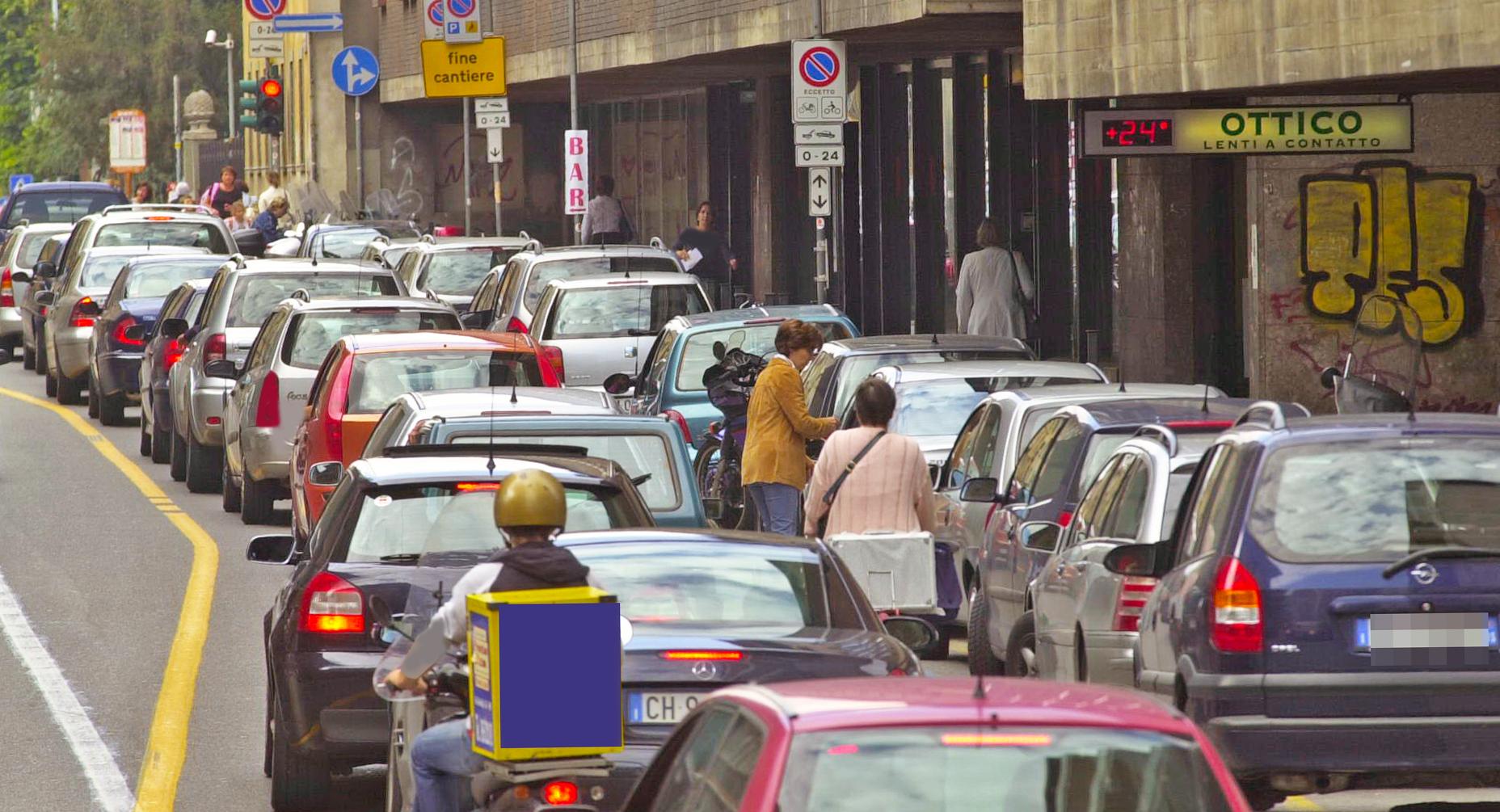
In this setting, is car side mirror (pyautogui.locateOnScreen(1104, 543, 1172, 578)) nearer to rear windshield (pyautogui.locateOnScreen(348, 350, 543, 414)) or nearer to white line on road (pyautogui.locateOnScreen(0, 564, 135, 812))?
white line on road (pyautogui.locateOnScreen(0, 564, 135, 812))

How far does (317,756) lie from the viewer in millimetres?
9602

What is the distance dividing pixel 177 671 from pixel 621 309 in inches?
415

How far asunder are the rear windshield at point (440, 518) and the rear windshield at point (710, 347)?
421 inches

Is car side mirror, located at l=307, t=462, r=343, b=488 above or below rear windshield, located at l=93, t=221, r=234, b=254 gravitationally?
below

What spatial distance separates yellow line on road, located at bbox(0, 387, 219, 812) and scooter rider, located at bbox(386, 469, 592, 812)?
10.4 feet

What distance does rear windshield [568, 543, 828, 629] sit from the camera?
8.08m

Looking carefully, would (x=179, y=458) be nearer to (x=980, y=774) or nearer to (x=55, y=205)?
(x=980, y=774)

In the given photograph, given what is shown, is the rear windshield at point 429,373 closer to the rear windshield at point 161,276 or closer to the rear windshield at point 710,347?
the rear windshield at point 710,347

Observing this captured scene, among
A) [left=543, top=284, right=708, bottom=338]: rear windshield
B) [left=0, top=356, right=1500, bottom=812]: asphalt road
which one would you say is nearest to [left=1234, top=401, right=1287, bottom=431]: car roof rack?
[left=0, top=356, right=1500, bottom=812]: asphalt road

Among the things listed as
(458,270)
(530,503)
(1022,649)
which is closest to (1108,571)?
(1022,649)

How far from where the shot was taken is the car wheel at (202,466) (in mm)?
22875

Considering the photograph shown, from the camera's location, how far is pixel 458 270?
1225 inches

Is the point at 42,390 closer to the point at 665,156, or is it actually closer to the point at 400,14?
the point at 665,156

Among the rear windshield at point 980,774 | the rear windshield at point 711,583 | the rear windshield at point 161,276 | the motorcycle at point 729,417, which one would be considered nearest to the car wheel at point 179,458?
the rear windshield at point 161,276
